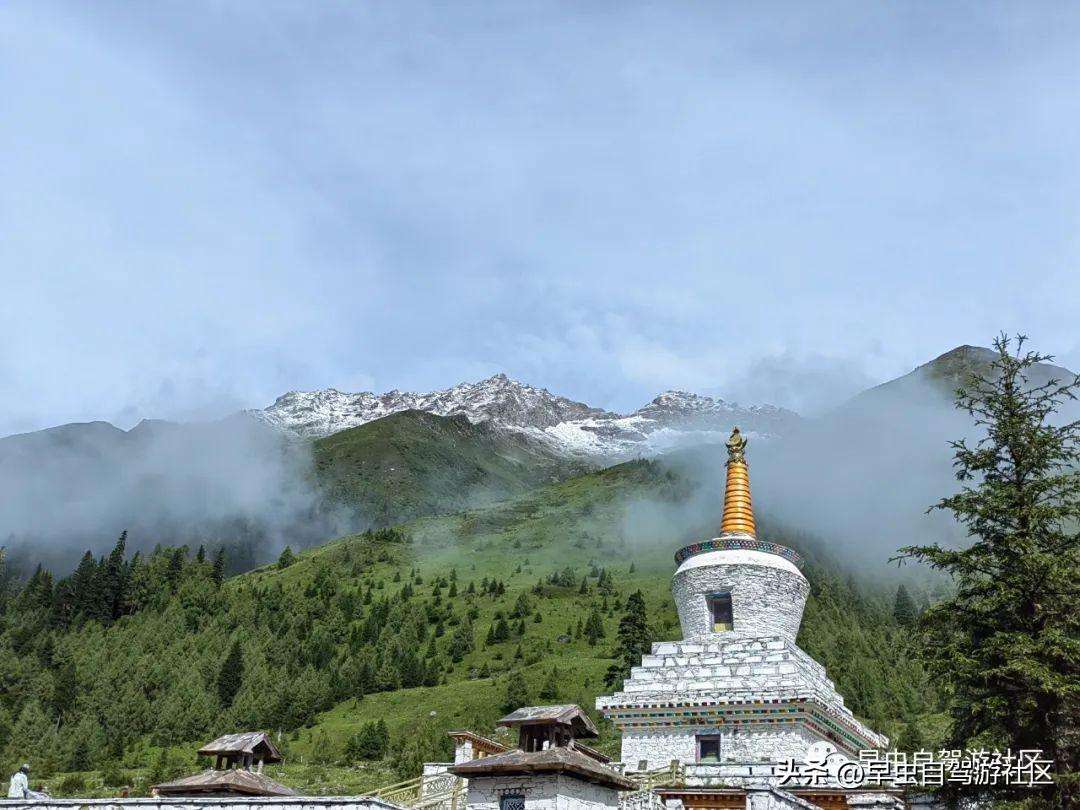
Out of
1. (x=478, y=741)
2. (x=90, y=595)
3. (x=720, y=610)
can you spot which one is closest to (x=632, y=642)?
(x=720, y=610)

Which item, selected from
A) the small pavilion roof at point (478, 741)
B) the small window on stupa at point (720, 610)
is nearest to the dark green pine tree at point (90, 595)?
the small window on stupa at point (720, 610)

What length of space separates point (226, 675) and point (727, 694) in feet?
277

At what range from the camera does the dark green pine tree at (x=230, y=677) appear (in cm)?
10356

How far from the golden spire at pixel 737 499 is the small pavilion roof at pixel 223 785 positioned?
2116 cm

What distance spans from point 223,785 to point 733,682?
677 inches

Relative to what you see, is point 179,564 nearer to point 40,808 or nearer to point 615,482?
point 615,482

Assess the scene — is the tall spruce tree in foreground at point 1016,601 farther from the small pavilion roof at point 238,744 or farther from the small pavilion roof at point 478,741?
the small pavilion roof at point 238,744

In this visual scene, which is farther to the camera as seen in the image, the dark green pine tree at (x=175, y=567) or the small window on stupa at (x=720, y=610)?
the dark green pine tree at (x=175, y=567)

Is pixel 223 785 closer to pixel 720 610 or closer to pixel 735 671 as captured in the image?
pixel 735 671

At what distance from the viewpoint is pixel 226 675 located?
107 metres

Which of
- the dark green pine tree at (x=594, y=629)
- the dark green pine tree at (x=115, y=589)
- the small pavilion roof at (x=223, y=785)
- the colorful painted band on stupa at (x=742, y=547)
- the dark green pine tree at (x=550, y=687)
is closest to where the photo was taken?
the small pavilion roof at (x=223, y=785)

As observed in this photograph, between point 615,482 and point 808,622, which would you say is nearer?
point 808,622

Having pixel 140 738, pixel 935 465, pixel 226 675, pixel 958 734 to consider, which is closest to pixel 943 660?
pixel 958 734

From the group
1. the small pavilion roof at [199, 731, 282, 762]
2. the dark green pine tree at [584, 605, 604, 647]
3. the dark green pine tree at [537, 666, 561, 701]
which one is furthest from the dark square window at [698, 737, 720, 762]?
the dark green pine tree at [584, 605, 604, 647]
